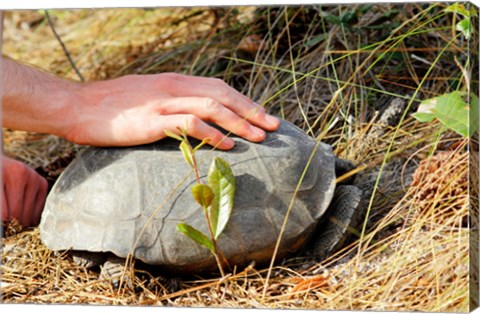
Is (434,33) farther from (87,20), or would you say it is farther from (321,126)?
(87,20)

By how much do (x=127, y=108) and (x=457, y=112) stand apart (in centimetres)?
82

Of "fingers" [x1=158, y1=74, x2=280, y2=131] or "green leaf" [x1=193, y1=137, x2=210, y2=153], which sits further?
"fingers" [x1=158, y1=74, x2=280, y2=131]

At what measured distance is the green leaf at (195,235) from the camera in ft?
6.46

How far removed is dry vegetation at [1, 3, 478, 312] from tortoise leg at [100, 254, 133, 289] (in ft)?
0.08

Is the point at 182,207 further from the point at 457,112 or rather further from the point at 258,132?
the point at 457,112

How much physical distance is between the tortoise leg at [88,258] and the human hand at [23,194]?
0.33 metres

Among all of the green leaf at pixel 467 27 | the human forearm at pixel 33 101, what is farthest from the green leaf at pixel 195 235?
the green leaf at pixel 467 27

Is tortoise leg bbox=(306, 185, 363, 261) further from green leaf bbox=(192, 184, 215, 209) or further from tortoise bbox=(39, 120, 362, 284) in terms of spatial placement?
green leaf bbox=(192, 184, 215, 209)

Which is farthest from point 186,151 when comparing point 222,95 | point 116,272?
point 116,272

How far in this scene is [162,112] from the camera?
2080 mm

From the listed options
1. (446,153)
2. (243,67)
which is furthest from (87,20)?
(446,153)

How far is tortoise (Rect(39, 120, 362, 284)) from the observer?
2.00 m

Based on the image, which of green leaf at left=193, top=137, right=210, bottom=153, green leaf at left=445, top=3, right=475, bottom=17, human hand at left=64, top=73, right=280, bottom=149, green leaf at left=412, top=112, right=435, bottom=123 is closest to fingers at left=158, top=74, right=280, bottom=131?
human hand at left=64, top=73, right=280, bottom=149

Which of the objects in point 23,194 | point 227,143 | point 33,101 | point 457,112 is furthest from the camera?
point 23,194
